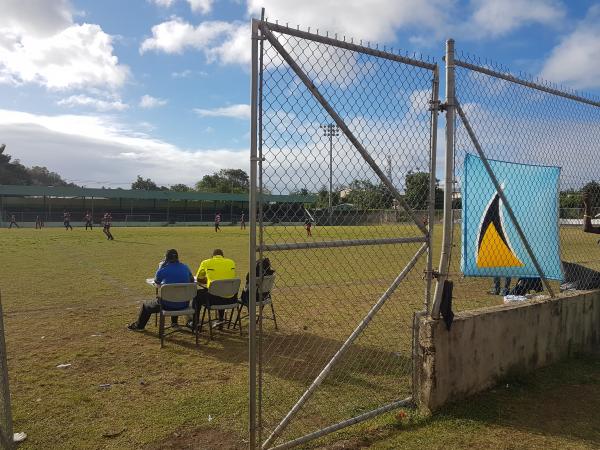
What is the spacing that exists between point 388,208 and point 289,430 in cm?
194

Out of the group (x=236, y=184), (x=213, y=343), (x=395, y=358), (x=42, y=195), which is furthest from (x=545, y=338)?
(x=236, y=184)

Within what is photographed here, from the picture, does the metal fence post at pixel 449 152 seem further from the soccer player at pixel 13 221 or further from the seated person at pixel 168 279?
the soccer player at pixel 13 221

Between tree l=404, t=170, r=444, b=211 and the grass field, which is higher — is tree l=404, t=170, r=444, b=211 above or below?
above

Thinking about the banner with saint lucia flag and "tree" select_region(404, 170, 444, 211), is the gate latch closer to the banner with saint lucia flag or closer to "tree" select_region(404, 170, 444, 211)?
"tree" select_region(404, 170, 444, 211)

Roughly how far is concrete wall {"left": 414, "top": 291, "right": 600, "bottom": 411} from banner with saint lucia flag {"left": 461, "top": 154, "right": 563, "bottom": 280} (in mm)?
992

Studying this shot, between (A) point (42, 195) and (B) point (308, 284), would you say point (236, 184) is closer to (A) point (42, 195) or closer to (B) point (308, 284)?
(A) point (42, 195)

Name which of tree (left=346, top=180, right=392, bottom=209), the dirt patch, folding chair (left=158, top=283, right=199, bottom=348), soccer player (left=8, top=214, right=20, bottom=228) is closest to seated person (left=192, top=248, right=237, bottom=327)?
folding chair (left=158, top=283, right=199, bottom=348)

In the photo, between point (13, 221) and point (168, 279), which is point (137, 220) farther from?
point (168, 279)

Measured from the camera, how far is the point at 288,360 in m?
5.57

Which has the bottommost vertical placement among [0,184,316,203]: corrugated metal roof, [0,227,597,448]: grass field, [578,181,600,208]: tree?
Answer: [0,227,597,448]: grass field

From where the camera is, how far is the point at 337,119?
3.21 metres

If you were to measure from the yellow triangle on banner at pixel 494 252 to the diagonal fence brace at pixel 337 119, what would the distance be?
11.7ft

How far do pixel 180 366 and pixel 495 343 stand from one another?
3.33 m

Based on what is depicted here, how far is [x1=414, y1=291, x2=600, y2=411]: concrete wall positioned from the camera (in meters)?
3.91
